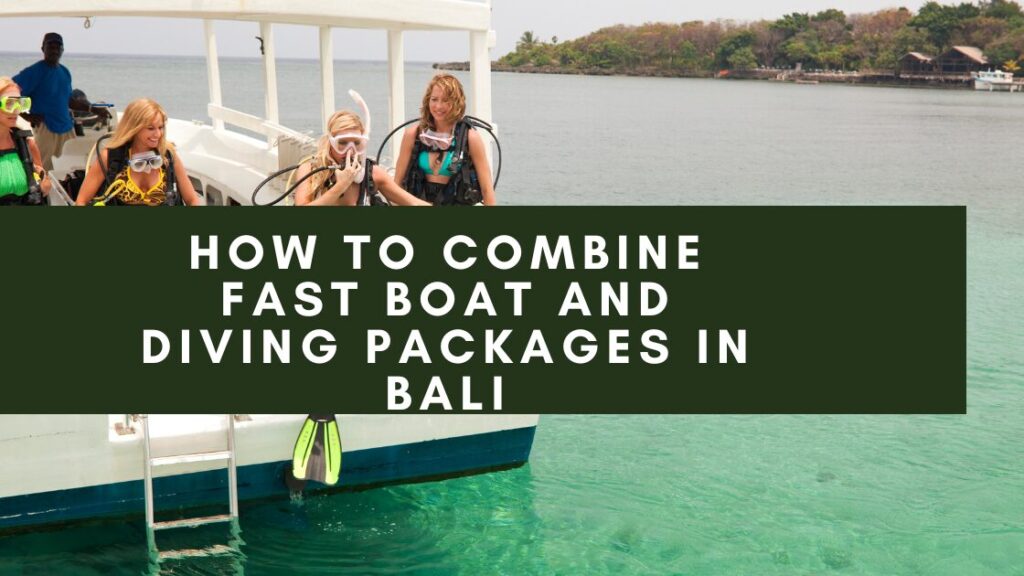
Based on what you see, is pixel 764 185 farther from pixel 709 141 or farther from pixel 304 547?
pixel 304 547

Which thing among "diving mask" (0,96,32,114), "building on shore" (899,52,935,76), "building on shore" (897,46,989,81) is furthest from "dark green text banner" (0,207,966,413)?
"building on shore" (899,52,935,76)

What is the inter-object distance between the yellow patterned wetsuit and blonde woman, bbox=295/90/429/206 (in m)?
0.63

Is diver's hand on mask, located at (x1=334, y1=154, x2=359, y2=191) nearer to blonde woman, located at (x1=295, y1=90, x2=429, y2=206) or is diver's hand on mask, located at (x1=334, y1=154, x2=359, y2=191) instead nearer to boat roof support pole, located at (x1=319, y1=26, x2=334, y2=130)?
blonde woman, located at (x1=295, y1=90, x2=429, y2=206)

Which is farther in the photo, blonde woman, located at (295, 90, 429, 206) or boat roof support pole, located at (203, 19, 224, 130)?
boat roof support pole, located at (203, 19, 224, 130)

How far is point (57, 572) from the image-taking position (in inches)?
219

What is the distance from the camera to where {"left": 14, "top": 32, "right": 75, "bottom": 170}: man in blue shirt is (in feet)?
26.3

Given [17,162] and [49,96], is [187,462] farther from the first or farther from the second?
[49,96]

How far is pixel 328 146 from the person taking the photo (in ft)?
16.6

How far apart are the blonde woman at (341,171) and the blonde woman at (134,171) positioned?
591 millimetres

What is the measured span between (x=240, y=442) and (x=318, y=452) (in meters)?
0.38

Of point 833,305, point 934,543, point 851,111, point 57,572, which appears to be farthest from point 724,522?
point 851,111

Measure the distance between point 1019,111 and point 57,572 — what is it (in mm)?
75149

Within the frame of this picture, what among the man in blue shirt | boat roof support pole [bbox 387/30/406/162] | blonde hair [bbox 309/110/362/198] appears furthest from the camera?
the man in blue shirt

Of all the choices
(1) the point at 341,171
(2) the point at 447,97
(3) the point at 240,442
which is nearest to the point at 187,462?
(3) the point at 240,442
